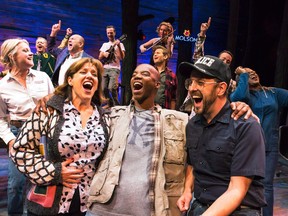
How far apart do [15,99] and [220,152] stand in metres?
2.16

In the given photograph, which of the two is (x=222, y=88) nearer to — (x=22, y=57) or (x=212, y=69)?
(x=212, y=69)

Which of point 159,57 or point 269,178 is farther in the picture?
point 159,57

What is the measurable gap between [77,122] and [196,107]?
0.78 metres

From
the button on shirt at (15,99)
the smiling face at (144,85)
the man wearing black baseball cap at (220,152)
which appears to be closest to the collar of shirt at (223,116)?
the man wearing black baseball cap at (220,152)

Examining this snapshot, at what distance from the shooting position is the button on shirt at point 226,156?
2.17 metres

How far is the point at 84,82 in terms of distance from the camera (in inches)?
109

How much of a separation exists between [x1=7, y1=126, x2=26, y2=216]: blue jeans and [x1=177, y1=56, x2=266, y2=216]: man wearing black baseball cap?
1786 mm

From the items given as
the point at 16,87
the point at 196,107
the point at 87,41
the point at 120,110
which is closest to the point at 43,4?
the point at 87,41

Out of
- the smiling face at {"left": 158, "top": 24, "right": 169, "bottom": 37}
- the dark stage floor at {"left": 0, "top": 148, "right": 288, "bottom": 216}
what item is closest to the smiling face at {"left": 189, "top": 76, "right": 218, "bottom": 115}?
the dark stage floor at {"left": 0, "top": 148, "right": 288, "bottom": 216}

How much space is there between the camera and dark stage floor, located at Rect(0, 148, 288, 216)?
16.4ft

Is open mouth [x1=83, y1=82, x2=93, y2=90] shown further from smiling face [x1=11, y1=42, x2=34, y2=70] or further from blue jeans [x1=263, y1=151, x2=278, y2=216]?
blue jeans [x1=263, y1=151, x2=278, y2=216]

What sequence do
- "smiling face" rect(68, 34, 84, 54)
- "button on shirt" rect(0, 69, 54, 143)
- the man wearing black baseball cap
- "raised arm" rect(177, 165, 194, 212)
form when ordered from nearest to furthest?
1. the man wearing black baseball cap
2. "raised arm" rect(177, 165, 194, 212)
3. "button on shirt" rect(0, 69, 54, 143)
4. "smiling face" rect(68, 34, 84, 54)

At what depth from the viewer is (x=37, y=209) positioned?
8.34ft

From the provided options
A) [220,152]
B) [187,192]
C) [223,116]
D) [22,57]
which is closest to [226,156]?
[220,152]
